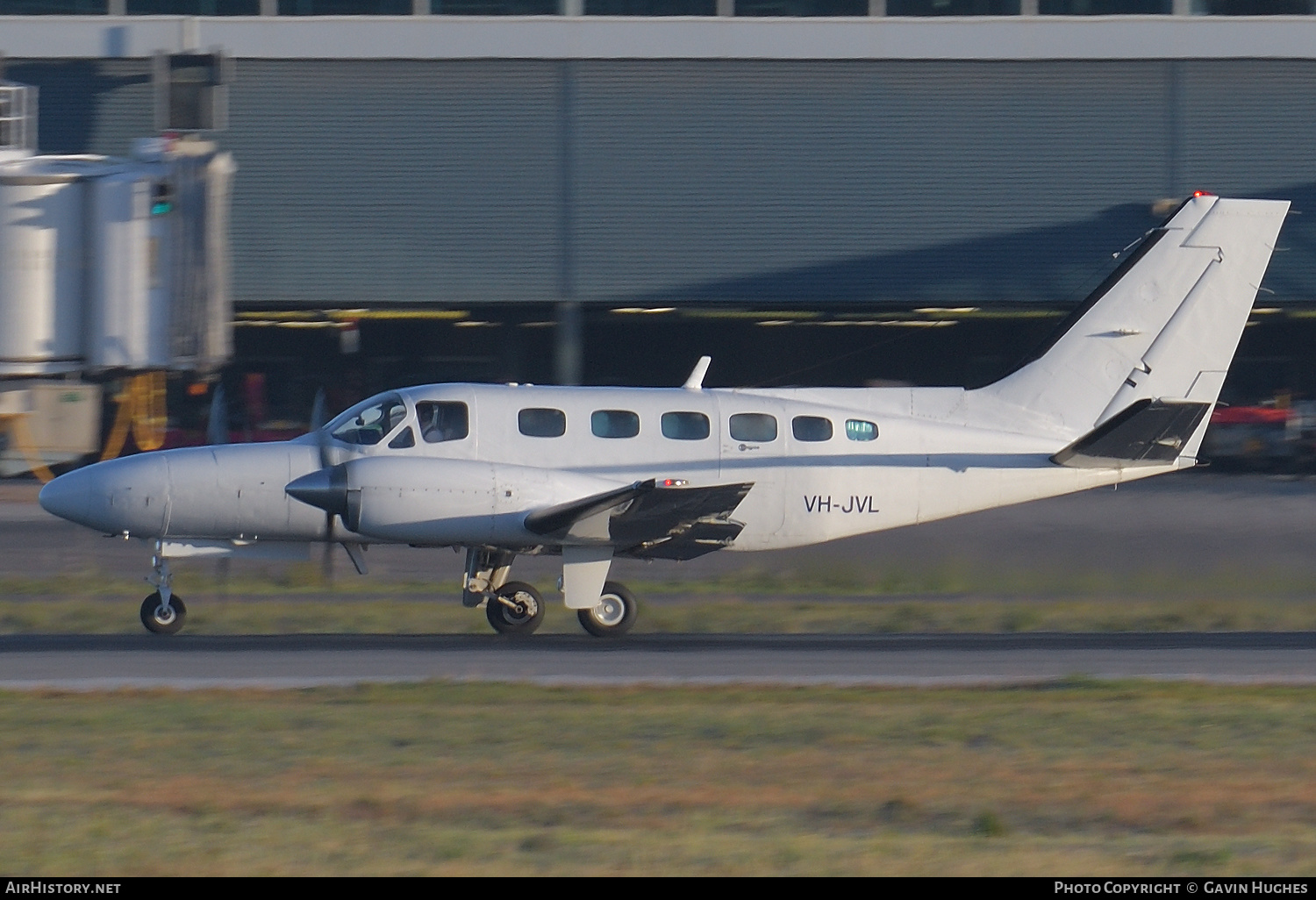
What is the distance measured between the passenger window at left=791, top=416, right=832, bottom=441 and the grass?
4159mm

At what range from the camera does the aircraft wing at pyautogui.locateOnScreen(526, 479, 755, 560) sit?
13727 mm

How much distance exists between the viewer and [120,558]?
2083 cm

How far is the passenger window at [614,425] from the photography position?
14.8 m

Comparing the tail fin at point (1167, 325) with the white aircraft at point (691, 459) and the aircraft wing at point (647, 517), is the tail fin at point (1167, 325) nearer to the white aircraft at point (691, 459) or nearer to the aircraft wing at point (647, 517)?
the white aircraft at point (691, 459)

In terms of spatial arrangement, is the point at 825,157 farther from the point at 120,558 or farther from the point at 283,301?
the point at 120,558

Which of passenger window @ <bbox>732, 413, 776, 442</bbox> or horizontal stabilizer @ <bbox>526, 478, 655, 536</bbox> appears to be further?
passenger window @ <bbox>732, 413, 776, 442</bbox>

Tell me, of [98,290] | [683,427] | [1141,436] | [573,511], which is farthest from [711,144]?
[573,511]

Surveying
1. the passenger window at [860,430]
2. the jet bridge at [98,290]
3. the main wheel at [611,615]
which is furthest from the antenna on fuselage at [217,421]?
the passenger window at [860,430]

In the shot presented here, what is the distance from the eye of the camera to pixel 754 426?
14961 mm

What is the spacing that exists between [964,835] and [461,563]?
14351 mm

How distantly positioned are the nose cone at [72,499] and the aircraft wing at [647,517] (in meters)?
4.15

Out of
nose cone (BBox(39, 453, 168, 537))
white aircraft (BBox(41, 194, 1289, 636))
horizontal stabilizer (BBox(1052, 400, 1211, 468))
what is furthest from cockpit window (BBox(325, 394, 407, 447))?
horizontal stabilizer (BBox(1052, 400, 1211, 468))

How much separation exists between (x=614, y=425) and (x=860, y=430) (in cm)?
258

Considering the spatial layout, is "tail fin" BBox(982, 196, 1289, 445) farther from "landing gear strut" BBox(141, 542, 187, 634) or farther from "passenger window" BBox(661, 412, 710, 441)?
"landing gear strut" BBox(141, 542, 187, 634)
